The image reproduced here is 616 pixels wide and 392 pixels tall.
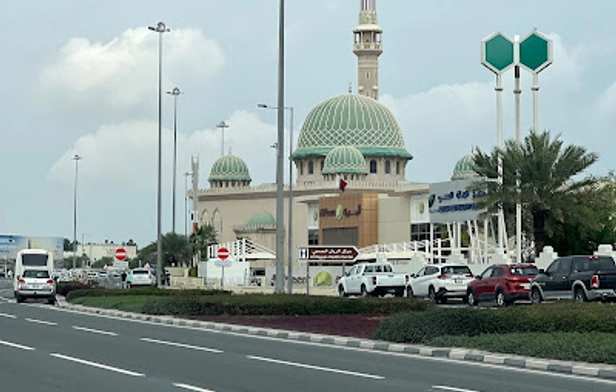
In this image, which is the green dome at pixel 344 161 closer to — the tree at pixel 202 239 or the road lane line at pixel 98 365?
the tree at pixel 202 239

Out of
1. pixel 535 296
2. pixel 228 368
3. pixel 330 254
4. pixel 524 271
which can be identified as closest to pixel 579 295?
pixel 535 296

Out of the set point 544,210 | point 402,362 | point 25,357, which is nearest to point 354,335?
point 402,362

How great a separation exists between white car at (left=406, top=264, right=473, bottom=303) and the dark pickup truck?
8084 millimetres

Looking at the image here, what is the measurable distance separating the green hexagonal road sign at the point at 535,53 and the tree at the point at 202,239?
64373 mm

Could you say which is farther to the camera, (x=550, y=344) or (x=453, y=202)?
(x=453, y=202)

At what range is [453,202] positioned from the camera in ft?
214

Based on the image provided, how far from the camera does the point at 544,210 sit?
58.3 metres

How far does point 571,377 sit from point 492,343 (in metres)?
4.35

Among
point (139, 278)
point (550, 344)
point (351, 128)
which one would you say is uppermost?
point (351, 128)

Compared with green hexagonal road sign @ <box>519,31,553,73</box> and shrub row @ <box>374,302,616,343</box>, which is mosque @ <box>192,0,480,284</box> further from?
shrub row @ <box>374,302,616,343</box>

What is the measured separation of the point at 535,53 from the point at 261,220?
77.2 m

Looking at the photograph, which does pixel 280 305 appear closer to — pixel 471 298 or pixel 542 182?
pixel 471 298

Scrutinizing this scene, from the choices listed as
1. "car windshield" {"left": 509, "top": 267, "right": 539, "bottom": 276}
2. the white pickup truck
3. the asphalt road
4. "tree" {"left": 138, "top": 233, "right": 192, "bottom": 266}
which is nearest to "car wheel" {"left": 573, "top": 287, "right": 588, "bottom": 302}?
"car windshield" {"left": 509, "top": 267, "right": 539, "bottom": 276}

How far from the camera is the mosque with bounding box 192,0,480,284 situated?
111 m
